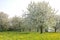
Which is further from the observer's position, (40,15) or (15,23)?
(15,23)

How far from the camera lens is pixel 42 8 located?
4203cm

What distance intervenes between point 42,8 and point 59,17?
1163 inches

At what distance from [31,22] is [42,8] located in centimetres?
488

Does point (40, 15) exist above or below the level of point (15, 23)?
above

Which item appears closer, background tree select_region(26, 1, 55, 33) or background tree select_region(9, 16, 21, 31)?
background tree select_region(26, 1, 55, 33)

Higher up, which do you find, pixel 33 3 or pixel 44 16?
pixel 33 3

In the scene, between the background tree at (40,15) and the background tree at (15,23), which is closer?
the background tree at (40,15)

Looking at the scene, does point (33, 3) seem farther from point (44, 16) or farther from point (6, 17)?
point (6, 17)

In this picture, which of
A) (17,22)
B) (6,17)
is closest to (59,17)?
(17,22)

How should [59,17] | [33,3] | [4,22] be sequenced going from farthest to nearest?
[4,22] < [59,17] < [33,3]

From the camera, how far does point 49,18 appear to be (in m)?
42.7

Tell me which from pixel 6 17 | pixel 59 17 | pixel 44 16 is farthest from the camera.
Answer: pixel 6 17

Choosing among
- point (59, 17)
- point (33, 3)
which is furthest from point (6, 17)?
point (33, 3)

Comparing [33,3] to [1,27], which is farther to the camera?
[1,27]
